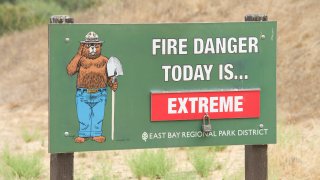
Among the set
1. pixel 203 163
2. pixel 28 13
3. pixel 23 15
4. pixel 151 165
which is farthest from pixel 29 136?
pixel 28 13

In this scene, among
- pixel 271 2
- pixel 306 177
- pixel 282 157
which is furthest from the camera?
pixel 271 2

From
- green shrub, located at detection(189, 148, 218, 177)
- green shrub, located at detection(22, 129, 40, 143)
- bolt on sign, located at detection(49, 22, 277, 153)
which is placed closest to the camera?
bolt on sign, located at detection(49, 22, 277, 153)

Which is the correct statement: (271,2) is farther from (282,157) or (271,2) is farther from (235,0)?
(282,157)

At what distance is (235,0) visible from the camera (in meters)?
17.9

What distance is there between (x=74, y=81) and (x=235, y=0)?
12.2 meters

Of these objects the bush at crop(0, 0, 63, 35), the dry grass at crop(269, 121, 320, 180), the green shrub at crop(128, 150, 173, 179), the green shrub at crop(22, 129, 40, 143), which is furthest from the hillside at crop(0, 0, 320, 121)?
the green shrub at crop(22, 129, 40, 143)

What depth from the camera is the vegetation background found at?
351 inches

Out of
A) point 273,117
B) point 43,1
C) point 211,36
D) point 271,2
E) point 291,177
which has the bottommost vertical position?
point 291,177

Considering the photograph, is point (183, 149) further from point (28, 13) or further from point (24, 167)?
point (28, 13)

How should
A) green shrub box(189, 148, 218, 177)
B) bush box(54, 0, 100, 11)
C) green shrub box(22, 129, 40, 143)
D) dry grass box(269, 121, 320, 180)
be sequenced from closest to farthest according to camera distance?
→ dry grass box(269, 121, 320, 180) → green shrub box(189, 148, 218, 177) → green shrub box(22, 129, 40, 143) → bush box(54, 0, 100, 11)

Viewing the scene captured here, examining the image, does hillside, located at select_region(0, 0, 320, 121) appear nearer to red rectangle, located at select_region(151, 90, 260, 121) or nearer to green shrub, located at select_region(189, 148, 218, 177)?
green shrub, located at select_region(189, 148, 218, 177)

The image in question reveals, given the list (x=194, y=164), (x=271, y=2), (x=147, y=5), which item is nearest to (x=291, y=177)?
(x=194, y=164)

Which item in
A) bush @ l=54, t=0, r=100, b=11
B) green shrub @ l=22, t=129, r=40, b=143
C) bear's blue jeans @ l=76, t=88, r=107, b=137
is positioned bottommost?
green shrub @ l=22, t=129, r=40, b=143

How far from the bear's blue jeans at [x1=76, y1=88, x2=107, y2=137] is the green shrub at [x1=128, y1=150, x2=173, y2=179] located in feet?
8.42
